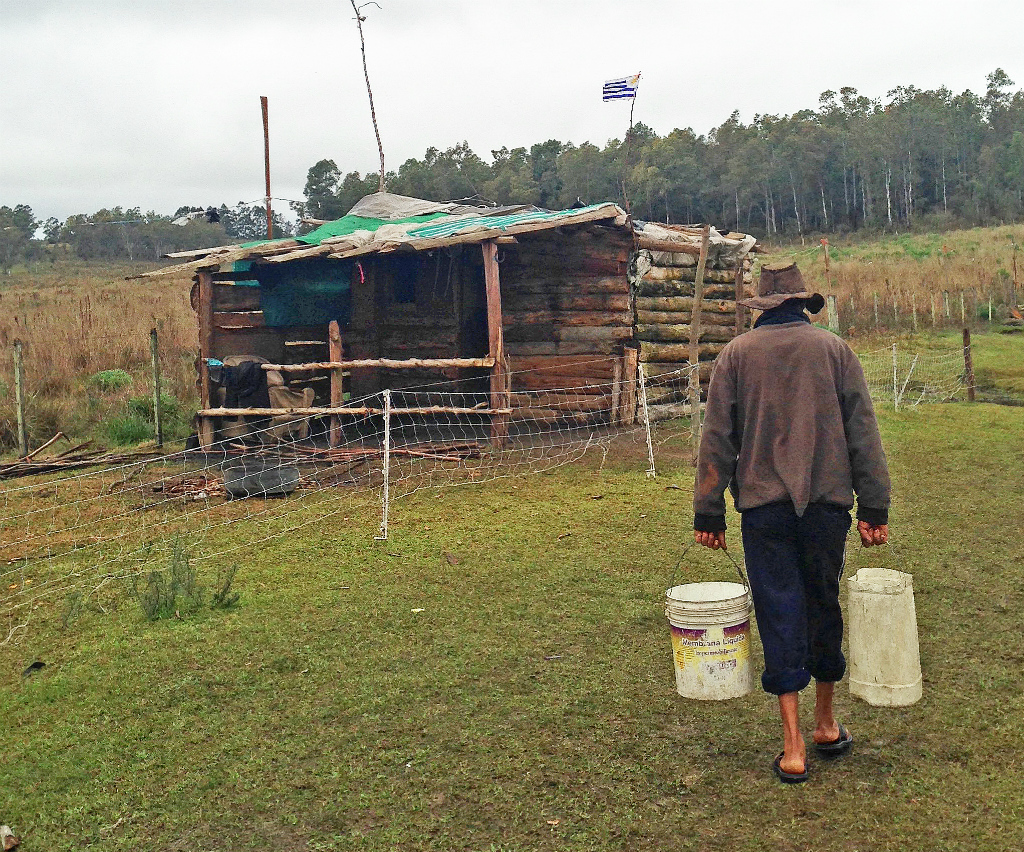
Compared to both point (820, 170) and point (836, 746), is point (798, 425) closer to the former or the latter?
point (836, 746)

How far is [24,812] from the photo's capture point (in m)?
4.08

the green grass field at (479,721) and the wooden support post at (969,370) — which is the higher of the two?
the wooden support post at (969,370)

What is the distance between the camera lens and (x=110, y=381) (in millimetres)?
18297

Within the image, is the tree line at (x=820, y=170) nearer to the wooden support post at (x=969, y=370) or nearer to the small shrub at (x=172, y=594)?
the wooden support post at (x=969, y=370)

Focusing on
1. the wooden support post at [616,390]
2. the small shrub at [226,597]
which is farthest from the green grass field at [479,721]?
the wooden support post at [616,390]

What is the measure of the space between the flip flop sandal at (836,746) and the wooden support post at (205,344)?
1036 cm

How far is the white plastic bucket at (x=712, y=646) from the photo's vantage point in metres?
4.38

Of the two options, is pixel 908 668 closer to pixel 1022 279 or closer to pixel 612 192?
pixel 1022 279

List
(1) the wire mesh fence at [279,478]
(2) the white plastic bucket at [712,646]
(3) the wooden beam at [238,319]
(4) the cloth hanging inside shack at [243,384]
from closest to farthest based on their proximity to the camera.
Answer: (2) the white plastic bucket at [712,646]
(1) the wire mesh fence at [279,478]
(4) the cloth hanging inside shack at [243,384]
(3) the wooden beam at [238,319]

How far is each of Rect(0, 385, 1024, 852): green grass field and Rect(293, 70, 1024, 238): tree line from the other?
5239 centimetres

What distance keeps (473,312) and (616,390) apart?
249 cm

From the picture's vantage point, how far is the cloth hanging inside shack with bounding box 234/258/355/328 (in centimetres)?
1440

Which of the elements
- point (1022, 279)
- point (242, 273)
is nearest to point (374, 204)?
point (242, 273)

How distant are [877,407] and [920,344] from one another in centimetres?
854
